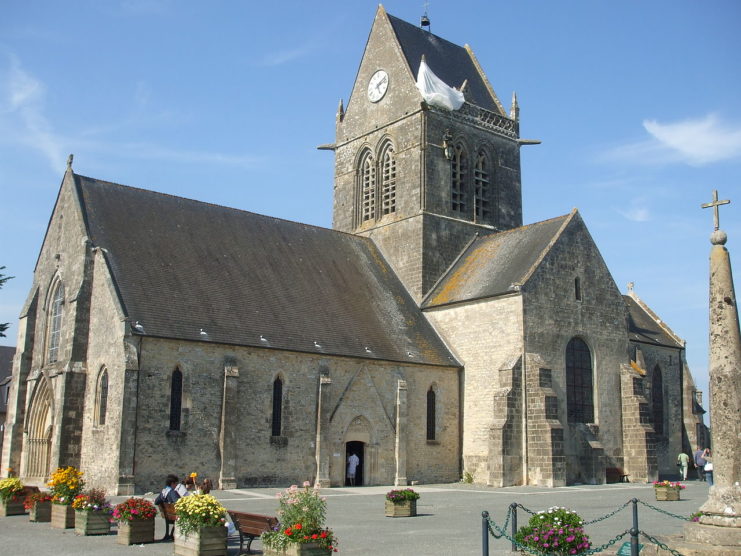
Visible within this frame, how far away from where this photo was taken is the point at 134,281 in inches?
1056

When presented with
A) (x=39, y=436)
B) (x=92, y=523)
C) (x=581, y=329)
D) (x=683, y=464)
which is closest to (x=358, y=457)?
(x=581, y=329)

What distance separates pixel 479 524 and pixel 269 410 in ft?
38.5

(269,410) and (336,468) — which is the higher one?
(269,410)

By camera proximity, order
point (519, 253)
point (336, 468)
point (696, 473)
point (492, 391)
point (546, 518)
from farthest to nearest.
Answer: point (696, 473)
point (519, 253)
point (492, 391)
point (336, 468)
point (546, 518)

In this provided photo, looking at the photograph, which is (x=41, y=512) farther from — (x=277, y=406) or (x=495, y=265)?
(x=495, y=265)

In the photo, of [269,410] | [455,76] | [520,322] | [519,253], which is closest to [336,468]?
[269,410]

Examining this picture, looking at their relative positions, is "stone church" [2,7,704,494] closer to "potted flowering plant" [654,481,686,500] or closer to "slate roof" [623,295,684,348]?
"slate roof" [623,295,684,348]

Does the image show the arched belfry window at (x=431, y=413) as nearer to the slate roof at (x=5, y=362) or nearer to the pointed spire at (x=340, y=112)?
the pointed spire at (x=340, y=112)

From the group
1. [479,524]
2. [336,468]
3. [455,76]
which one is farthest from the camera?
[455,76]

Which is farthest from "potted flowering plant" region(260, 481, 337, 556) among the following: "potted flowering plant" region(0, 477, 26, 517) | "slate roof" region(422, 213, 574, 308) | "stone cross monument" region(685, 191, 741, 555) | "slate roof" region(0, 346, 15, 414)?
"slate roof" region(0, 346, 15, 414)

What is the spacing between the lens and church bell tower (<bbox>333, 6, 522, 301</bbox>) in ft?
121

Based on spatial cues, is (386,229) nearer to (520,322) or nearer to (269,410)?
(520,322)

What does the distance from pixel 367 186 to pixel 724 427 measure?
29.5 meters

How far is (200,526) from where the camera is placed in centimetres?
1312
